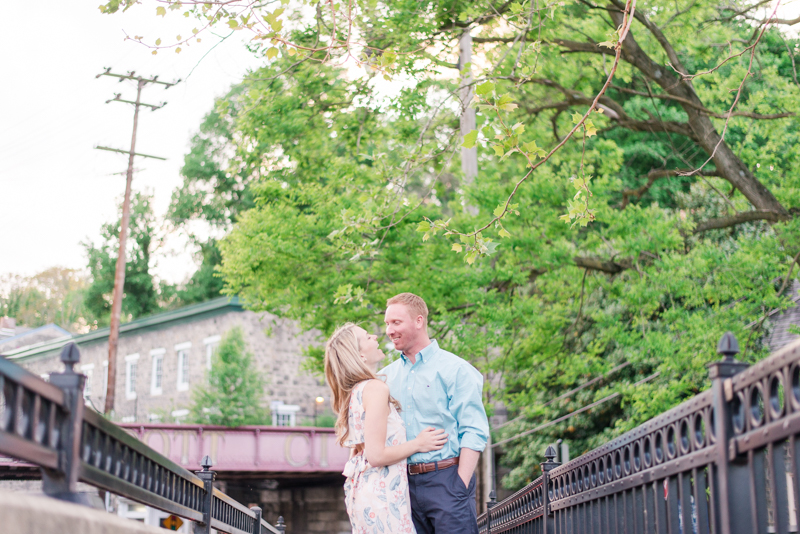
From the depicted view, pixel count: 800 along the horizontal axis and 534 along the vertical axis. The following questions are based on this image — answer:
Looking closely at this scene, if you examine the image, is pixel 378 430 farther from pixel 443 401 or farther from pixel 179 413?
pixel 179 413

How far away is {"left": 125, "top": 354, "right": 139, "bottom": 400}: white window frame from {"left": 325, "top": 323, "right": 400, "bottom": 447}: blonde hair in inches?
1164

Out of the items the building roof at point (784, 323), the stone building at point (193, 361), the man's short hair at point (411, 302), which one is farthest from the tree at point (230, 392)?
the man's short hair at point (411, 302)

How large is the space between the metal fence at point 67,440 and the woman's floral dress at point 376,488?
0.98 m

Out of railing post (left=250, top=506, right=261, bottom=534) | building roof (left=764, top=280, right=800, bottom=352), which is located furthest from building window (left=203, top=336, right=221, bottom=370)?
railing post (left=250, top=506, right=261, bottom=534)

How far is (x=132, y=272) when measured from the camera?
40.5m

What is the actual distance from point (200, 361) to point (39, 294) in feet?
105

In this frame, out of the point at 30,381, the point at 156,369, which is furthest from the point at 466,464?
the point at 156,369

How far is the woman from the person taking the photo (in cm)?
363

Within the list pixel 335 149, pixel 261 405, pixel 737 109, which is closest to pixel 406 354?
pixel 335 149

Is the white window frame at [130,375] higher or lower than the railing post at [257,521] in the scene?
higher

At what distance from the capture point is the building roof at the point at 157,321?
87.6 ft

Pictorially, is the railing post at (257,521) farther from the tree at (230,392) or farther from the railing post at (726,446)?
the tree at (230,392)

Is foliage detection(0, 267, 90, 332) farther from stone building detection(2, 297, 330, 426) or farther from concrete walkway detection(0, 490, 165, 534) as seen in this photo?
concrete walkway detection(0, 490, 165, 534)

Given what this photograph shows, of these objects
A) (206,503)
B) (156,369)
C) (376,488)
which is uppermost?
(156,369)
